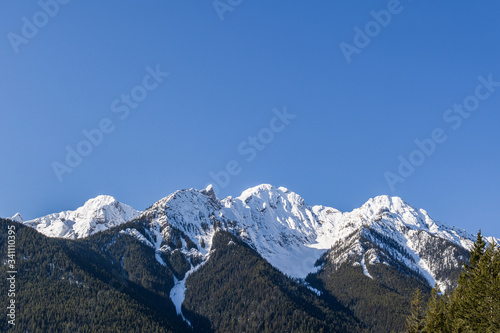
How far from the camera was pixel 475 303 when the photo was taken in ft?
176

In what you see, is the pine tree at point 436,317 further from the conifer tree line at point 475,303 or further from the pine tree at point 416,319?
the pine tree at point 416,319

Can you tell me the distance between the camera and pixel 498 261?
51781 mm

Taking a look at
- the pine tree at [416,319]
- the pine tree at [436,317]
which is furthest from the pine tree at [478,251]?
the pine tree at [416,319]

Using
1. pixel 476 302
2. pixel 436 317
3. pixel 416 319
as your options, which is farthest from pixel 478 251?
pixel 416 319

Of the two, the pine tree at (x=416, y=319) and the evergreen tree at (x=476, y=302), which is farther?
the pine tree at (x=416, y=319)

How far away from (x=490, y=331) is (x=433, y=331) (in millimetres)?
10523

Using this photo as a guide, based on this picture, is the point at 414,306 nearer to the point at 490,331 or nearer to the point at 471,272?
the point at 471,272

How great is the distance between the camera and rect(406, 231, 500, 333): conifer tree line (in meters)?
51.0

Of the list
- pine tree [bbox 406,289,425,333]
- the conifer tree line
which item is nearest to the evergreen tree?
the conifer tree line

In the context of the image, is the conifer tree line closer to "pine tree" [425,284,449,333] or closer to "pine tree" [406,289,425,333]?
"pine tree" [425,284,449,333]

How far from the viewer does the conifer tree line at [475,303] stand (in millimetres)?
51000

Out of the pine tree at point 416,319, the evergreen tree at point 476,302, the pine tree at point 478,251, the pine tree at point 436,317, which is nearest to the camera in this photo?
the evergreen tree at point 476,302

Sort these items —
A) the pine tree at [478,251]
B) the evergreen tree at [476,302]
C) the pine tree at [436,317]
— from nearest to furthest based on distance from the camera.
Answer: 1. the evergreen tree at [476,302]
2. the pine tree at [478,251]
3. the pine tree at [436,317]

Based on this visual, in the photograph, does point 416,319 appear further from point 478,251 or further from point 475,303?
point 478,251
